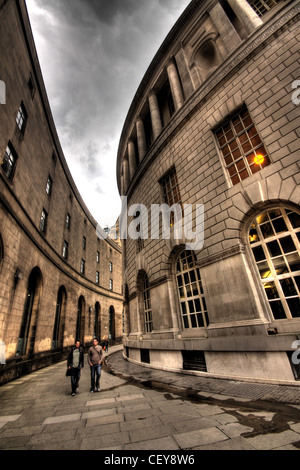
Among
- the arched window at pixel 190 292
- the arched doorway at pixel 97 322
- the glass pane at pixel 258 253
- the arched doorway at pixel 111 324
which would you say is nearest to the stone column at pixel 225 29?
the glass pane at pixel 258 253

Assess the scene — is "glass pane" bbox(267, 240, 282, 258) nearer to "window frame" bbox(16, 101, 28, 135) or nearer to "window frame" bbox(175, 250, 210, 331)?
"window frame" bbox(175, 250, 210, 331)

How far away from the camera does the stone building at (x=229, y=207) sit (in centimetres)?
644

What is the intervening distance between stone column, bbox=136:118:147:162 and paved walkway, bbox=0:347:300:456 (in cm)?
1401

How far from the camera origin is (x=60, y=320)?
730 inches

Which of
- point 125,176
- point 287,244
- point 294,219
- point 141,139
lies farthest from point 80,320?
point 294,219

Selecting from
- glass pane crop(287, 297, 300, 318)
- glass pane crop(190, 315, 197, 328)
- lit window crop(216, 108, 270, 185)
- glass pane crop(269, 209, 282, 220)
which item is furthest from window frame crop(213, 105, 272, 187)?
glass pane crop(190, 315, 197, 328)

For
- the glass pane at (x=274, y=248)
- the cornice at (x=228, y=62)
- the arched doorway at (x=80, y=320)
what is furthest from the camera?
the arched doorway at (x=80, y=320)

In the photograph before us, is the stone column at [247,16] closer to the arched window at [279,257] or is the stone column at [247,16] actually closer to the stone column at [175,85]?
the stone column at [175,85]

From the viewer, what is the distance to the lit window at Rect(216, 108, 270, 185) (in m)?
7.76

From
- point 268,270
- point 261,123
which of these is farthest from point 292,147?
point 268,270

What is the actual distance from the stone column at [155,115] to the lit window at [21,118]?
8.00 m

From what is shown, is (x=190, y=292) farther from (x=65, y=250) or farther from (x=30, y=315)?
(x=65, y=250)
